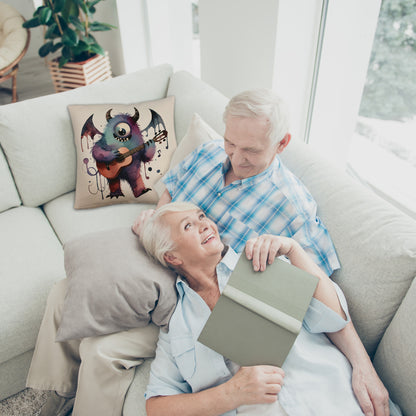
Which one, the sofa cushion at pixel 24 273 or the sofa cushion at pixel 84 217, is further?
the sofa cushion at pixel 84 217

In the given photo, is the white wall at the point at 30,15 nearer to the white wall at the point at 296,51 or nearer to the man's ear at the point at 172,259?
the white wall at the point at 296,51

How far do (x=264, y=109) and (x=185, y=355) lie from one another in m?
0.74

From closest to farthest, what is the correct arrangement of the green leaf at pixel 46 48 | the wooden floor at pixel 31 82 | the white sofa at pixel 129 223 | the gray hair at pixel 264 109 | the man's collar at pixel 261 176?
the white sofa at pixel 129 223 < the gray hair at pixel 264 109 < the man's collar at pixel 261 176 < the green leaf at pixel 46 48 < the wooden floor at pixel 31 82

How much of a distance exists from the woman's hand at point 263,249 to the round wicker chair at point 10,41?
3.16 meters

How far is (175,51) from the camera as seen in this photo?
11.5ft

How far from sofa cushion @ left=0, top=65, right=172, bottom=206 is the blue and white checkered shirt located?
696mm

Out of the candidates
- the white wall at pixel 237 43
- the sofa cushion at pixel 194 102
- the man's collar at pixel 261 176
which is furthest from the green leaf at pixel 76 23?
the man's collar at pixel 261 176

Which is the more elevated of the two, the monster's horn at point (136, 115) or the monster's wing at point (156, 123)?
the monster's horn at point (136, 115)

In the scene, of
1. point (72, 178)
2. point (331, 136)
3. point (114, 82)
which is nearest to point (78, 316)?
point (72, 178)

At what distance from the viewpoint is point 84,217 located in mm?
1667

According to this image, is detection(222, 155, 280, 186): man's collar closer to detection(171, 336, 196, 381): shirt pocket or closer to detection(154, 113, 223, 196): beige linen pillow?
detection(154, 113, 223, 196): beige linen pillow

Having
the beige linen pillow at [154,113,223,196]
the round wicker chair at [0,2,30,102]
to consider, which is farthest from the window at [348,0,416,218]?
the round wicker chair at [0,2,30,102]

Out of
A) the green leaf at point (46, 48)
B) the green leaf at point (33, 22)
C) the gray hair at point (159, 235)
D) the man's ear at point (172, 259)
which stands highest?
the green leaf at point (33, 22)

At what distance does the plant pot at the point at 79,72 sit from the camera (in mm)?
2857
